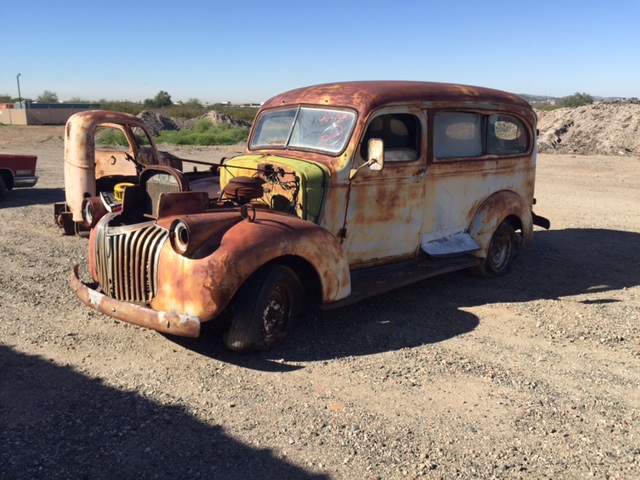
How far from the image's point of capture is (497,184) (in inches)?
269

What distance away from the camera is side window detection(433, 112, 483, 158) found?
6.06 meters

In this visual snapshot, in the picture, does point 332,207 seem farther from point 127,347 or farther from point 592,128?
point 592,128

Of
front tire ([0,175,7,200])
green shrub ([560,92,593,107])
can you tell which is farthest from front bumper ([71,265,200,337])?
green shrub ([560,92,593,107])

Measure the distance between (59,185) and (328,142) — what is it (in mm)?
10753

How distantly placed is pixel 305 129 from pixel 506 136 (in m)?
2.54

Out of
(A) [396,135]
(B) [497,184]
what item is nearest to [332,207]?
(A) [396,135]

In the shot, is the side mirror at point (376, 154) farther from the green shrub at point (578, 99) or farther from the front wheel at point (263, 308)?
the green shrub at point (578, 99)

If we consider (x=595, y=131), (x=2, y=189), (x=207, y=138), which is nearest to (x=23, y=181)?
(x=2, y=189)

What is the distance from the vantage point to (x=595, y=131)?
26.8 meters

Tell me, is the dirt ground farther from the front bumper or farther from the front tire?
the front tire

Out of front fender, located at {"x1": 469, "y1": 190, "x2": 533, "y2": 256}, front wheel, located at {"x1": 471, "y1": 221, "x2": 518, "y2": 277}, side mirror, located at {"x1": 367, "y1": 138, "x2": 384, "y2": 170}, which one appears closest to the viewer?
side mirror, located at {"x1": 367, "y1": 138, "x2": 384, "y2": 170}

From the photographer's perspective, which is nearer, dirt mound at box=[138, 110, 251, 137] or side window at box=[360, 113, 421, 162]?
side window at box=[360, 113, 421, 162]

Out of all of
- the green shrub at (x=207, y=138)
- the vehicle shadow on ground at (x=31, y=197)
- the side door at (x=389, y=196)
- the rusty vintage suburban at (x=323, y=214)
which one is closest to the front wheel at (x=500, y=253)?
the rusty vintage suburban at (x=323, y=214)

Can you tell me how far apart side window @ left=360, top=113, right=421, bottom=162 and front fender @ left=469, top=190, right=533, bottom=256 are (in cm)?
124
